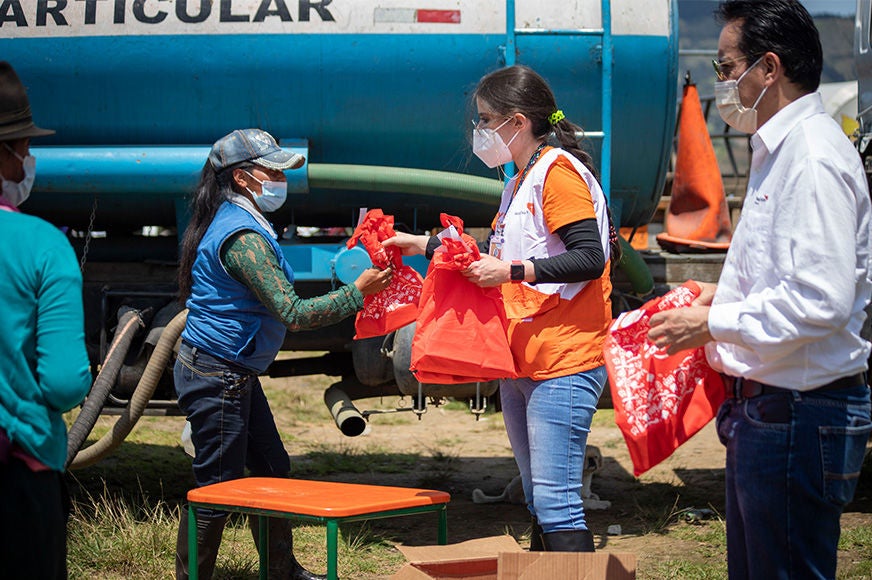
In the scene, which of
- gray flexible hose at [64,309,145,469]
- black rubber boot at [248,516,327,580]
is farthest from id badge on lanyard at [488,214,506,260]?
gray flexible hose at [64,309,145,469]

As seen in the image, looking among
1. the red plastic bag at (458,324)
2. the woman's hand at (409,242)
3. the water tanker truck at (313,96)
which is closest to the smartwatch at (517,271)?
the red plastic bag at (458,324)

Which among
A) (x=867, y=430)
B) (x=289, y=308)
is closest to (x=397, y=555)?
(x=289, y=308)

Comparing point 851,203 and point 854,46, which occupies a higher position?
point 854,46

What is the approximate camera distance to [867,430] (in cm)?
210

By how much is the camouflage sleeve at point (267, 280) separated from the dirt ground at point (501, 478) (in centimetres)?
183

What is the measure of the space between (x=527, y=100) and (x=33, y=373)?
5.21 feet

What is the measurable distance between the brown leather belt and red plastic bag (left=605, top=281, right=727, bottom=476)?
0.40 ft

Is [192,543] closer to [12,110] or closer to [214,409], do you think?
[214,409]

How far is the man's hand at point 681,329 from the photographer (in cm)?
217

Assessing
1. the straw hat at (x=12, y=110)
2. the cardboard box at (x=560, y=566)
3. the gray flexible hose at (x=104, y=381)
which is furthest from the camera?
the gray flexible hose at (x=104, y=381)

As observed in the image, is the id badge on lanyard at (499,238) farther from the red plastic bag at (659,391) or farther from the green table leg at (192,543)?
the green table leg at (192,543)

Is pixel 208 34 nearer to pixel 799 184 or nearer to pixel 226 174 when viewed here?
pixel 226 174

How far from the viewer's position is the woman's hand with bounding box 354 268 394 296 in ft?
11.2

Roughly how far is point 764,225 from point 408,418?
20.7 feet
